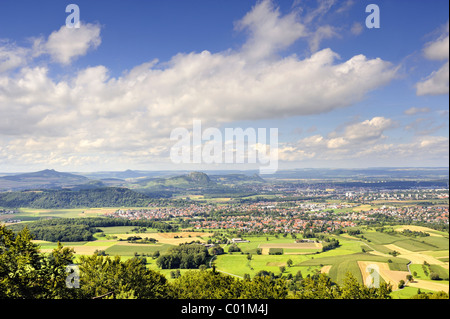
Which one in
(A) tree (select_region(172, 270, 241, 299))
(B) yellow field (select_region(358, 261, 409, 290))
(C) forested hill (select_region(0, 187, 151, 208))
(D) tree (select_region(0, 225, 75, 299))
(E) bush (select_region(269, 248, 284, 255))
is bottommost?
(C) forested hill (select_region(0, 187, 151, 208))

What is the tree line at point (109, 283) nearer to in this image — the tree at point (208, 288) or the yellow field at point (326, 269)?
the tree at point (208, 288)

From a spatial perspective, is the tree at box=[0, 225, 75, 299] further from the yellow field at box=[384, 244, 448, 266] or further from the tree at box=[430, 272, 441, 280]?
the yellow field at box=[384, 244, 448, 266]

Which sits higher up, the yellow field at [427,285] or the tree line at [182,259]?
the yellow field at [427,285]

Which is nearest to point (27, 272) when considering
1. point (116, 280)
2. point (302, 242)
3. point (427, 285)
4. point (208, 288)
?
point (116, 280)

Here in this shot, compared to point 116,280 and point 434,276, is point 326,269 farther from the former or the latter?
point 116,280

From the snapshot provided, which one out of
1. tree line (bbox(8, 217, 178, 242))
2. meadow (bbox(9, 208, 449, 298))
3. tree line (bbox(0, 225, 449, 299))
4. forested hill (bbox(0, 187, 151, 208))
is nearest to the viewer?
tree line (bbox(0, 225, 449, 299))

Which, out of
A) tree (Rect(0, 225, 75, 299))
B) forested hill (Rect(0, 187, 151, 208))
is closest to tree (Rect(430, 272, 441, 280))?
tree (Rect(0, 225, 75, 299))

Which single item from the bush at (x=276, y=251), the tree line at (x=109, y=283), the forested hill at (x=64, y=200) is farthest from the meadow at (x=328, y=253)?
the forested hill at (x=64, y=200)

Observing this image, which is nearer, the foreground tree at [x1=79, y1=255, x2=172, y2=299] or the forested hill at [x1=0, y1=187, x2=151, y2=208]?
the foreground tree at [x1=79, y1=255, x2=172, y2=299]
